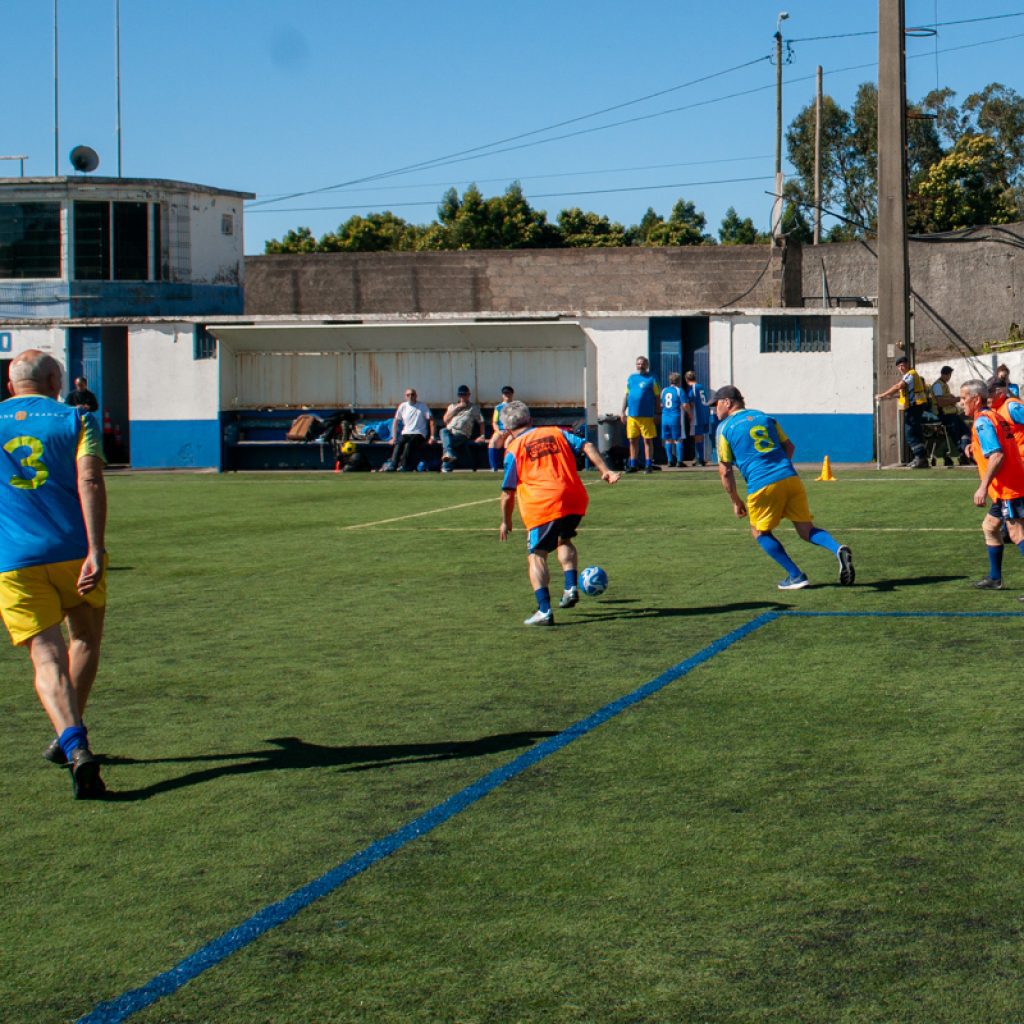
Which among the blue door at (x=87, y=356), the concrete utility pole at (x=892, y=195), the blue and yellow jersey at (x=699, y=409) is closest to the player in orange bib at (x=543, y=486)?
the concrete utility pole at (x=892, y=195)

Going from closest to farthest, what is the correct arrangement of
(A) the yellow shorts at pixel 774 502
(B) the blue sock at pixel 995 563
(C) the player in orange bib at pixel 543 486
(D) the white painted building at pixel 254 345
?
(C) the player in orange bib at pixel 543 486, (B) the blue sock at pixel 995 563, (A) the yellow shorts at pixel 774 502, (D) the white painted building at pixel 254 345

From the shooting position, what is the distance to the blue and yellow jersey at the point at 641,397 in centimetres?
2739

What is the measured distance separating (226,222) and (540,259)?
10131 mm

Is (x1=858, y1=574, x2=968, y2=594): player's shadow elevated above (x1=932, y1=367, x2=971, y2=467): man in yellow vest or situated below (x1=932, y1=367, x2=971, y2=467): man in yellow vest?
below

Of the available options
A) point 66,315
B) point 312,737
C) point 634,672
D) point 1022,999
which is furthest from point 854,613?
point 66,315

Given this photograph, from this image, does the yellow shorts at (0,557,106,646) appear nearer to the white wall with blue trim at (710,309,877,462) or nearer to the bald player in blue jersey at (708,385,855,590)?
the bald player in blue jersey at (708,385,855,590)

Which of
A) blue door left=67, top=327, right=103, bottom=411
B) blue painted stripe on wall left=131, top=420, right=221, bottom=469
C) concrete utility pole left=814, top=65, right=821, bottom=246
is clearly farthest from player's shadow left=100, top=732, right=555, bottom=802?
concrete utility pole left=814, top=65, right=821, bottom=246

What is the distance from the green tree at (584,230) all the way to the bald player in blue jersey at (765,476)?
197ft

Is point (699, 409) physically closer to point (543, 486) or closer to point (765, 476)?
point (765, 476)

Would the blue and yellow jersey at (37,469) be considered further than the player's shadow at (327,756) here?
No

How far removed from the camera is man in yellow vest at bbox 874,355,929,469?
25828 millimetres

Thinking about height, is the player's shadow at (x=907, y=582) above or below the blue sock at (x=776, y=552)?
below

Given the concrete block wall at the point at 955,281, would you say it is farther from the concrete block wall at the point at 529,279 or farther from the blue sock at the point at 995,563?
the blue sock at the point at 995,563

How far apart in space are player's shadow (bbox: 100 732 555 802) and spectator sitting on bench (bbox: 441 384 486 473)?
23.1 metres
